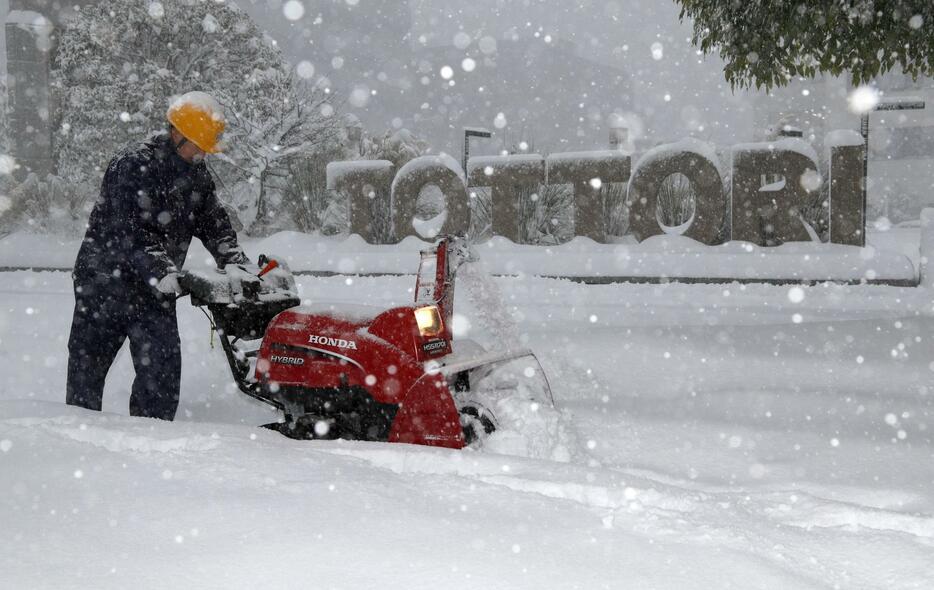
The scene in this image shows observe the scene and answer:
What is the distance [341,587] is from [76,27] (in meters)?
30.2

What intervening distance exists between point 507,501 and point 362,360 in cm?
130

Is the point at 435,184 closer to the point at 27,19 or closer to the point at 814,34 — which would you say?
the point at 814,34

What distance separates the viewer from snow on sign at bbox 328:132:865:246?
1608cm

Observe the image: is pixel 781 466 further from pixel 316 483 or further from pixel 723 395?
pixel 316 483

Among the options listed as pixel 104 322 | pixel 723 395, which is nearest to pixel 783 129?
pixel 723 395

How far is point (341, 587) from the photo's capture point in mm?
1862

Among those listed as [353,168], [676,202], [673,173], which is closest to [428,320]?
[673,173]

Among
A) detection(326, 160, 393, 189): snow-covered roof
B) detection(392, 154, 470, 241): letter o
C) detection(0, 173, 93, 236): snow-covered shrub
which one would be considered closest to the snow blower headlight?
detection(392, 154, 470, 241): letter o

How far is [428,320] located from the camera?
3672mm

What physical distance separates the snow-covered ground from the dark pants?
2.21 feet

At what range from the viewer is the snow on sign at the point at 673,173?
16.1 m

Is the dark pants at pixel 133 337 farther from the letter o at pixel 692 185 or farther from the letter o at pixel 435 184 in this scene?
the letter o at pixel 435 184

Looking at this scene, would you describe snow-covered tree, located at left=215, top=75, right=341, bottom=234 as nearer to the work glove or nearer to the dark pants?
the dark pants

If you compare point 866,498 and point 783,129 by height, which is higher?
point 783,129
